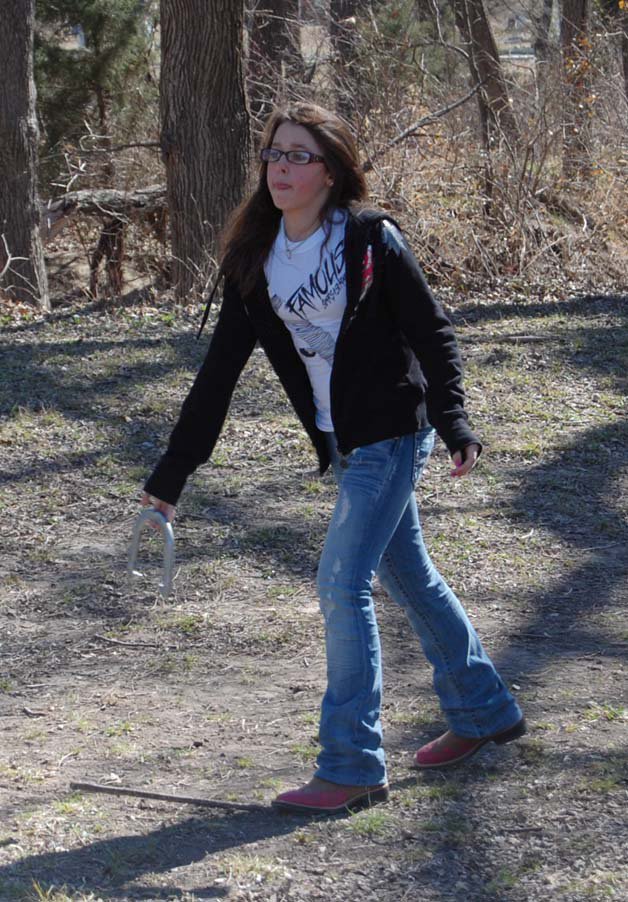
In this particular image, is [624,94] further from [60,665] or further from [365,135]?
[60,665]

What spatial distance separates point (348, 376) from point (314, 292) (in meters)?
0.26

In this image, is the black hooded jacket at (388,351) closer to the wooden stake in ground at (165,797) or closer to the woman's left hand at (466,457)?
the woman's left hand at (466,457)

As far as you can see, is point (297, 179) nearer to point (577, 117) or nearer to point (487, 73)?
point (577, 117)

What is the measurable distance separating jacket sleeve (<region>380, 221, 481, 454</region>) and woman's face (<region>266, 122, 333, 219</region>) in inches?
8.3

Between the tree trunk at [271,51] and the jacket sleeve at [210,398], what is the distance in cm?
1082

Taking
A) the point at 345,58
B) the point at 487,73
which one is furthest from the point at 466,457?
the point at 487,73

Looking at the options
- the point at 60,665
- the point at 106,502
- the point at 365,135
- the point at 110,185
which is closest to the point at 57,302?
the point at 110,185

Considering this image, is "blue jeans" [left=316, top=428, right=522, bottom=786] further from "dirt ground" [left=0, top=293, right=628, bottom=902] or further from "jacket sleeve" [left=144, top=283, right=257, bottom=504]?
"jacket sleeve" [left=144, top=283, right=257, bottom=504]

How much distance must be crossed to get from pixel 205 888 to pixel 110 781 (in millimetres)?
756

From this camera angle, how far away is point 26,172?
13.5m

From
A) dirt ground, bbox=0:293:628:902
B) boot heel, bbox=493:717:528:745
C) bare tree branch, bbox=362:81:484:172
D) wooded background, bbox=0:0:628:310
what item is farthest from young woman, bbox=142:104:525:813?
bare tree branch, bbox=362:81:484:172

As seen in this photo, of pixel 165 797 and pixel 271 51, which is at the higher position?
pixel 271 51

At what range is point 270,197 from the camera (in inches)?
145

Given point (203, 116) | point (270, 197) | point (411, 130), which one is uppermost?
point (203, 116)
